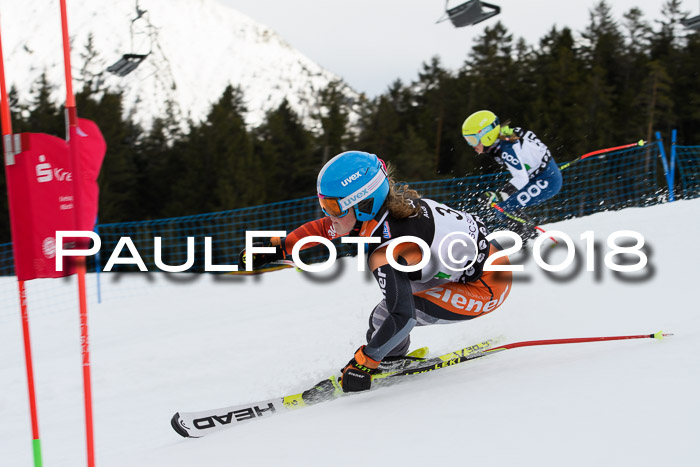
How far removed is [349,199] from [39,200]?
1.50m

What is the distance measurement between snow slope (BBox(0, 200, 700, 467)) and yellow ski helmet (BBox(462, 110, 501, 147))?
1.54 meters

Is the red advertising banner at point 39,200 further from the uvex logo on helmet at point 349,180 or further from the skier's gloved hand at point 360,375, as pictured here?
the skier's gloved hand at point 360,375

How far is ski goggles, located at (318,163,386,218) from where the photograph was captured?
2.82 m

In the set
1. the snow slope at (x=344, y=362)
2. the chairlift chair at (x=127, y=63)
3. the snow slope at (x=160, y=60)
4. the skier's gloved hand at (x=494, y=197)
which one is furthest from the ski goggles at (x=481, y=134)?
the snow slope at (x=160, y=60)

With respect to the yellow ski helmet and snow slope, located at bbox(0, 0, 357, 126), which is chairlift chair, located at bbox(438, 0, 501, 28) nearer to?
the yellow ski helmet

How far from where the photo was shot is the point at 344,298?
21.4 feet

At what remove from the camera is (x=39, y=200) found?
2.83 meters

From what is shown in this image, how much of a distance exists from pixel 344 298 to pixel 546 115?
3218cm

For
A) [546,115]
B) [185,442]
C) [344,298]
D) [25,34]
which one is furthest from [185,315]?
[25,34]

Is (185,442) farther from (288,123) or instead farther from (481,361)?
(288,123)

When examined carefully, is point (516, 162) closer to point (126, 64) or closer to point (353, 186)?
point (353, 186)

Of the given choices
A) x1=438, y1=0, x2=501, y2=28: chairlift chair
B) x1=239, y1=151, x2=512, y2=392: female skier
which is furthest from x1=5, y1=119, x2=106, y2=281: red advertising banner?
x1=438, y1=0, x2=501, y2=28: chairlift chair

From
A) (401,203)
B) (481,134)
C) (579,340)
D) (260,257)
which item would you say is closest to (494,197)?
(481,134)

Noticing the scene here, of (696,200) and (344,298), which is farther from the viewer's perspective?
(696,200)
